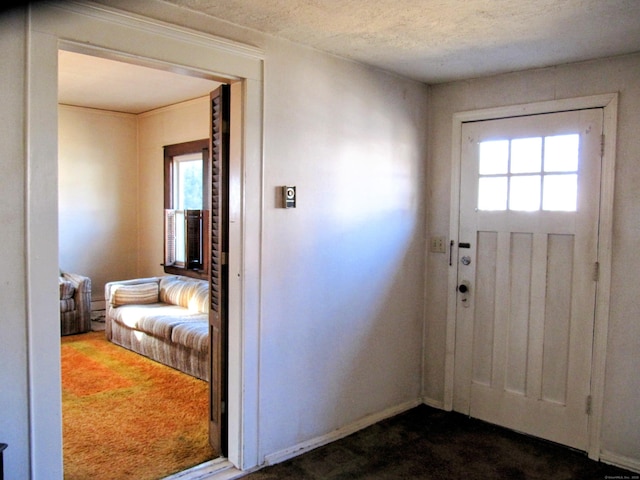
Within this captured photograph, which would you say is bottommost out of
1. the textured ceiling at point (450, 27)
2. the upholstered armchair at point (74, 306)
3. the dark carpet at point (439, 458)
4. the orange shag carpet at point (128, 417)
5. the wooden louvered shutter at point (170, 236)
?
the dark carpet at point (439, 458)

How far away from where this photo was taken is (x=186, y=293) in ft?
16.3

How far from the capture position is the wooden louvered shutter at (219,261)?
8.95 feet

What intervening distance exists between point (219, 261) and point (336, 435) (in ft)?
4.28

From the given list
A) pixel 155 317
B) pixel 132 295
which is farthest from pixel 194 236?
pixel 155 317

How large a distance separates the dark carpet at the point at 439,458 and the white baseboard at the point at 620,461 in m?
0.04

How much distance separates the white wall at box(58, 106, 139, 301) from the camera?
5.96m

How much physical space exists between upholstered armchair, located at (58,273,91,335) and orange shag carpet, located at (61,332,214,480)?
0.65 m

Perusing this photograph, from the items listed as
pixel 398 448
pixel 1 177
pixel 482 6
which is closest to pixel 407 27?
pixel 482 6

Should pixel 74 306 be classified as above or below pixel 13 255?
below

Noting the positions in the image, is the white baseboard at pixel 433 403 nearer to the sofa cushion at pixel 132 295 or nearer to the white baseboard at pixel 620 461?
the white baseboard at pixel 620 461

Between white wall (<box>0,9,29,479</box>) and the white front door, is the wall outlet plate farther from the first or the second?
white wall (<box>0,9,29,479</box>)

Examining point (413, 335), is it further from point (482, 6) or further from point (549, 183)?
point (482, 6)

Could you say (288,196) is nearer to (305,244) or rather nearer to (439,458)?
(305,244)

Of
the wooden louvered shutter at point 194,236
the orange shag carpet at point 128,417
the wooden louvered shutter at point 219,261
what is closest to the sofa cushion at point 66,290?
the orange shag carpet at point 128,417
